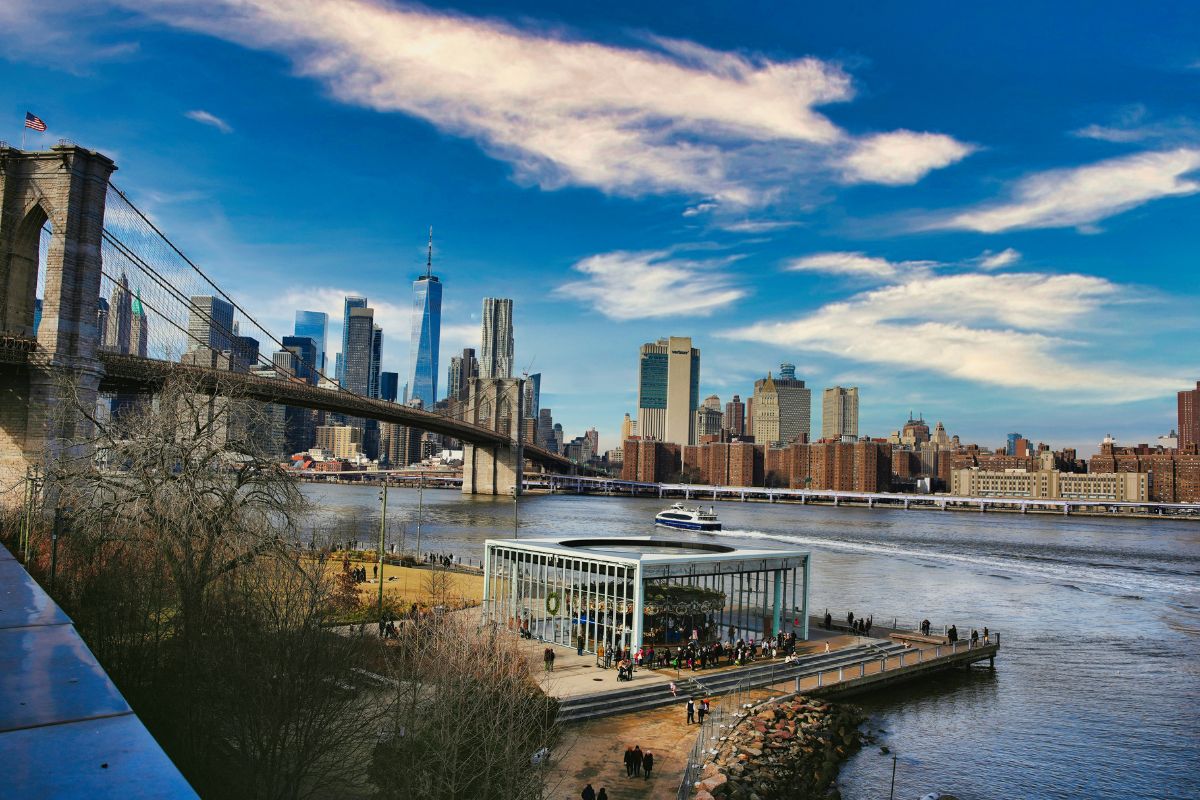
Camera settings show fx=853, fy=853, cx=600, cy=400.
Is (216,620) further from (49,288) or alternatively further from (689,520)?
(689,520)

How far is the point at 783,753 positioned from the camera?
22.2 metres

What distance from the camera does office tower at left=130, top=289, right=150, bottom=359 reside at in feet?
196

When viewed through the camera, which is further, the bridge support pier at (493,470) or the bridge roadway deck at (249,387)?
the bridge support pier at (493,470)

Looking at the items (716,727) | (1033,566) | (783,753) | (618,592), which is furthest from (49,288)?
(1033,566)

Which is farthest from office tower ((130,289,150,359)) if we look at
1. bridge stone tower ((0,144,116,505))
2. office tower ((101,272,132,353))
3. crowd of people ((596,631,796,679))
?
crowd of people ((596,631,796,679))

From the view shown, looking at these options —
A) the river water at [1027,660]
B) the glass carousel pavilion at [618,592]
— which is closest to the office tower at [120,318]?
the river water at [1027,660]

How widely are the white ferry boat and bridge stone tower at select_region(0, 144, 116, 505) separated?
75.6 metres

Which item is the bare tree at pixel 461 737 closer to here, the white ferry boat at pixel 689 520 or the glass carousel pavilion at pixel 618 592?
the glass carousel pavilion at pixel 618 592

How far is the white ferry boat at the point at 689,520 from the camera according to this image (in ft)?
349

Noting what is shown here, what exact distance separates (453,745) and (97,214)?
137ft

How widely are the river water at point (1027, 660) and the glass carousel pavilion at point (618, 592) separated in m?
5.88

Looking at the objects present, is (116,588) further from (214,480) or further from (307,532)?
(307,532)

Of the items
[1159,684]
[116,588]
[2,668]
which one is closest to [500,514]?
[1159,684]

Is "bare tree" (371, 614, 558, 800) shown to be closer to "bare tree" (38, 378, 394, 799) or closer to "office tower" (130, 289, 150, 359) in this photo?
"bare tree" (38, 378, 394, 799)
